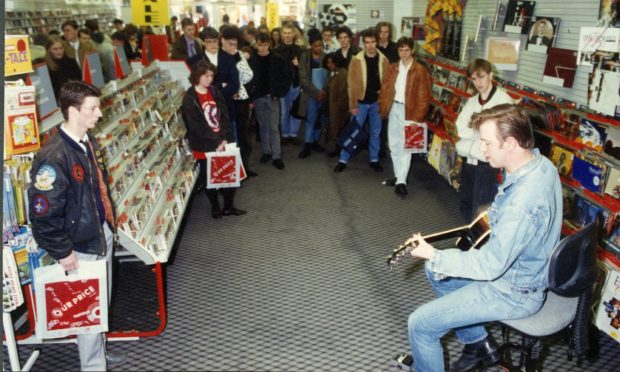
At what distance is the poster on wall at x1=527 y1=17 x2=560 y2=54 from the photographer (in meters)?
4.25

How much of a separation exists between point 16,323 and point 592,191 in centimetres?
382

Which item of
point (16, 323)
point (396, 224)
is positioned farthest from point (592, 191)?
point (16, 323)

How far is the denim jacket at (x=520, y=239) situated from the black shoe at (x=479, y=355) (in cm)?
62

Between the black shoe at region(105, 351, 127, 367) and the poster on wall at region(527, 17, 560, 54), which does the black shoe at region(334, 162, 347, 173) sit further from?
the black shoe at region(105, 351, 127, 367)

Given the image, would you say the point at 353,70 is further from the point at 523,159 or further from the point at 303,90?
the point at 523,159

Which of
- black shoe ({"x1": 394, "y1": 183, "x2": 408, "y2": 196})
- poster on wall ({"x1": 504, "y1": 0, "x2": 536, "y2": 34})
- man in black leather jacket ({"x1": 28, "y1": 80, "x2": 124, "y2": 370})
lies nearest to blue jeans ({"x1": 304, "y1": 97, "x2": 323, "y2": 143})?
black shoe ({"x1": 394, "y1": 183, "x2": 408, "y2": 196})

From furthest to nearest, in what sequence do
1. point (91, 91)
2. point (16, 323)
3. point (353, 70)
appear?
1. point (353, 70)
2. point (16, 323)
3. point (91, 91)

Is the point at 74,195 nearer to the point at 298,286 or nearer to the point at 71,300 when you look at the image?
the point at 71,300

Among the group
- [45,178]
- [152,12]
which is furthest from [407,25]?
[45,178]

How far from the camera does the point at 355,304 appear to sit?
3.91 metres

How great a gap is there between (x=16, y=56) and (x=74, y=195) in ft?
2.75

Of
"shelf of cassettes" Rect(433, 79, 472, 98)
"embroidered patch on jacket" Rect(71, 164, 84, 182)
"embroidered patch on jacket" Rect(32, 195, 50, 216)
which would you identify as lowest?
"embroidered patch on jacket" Rect(32, 195, 50, 216)

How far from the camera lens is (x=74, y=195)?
2795mm

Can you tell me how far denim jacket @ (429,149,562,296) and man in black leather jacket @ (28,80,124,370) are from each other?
1.78 metres
